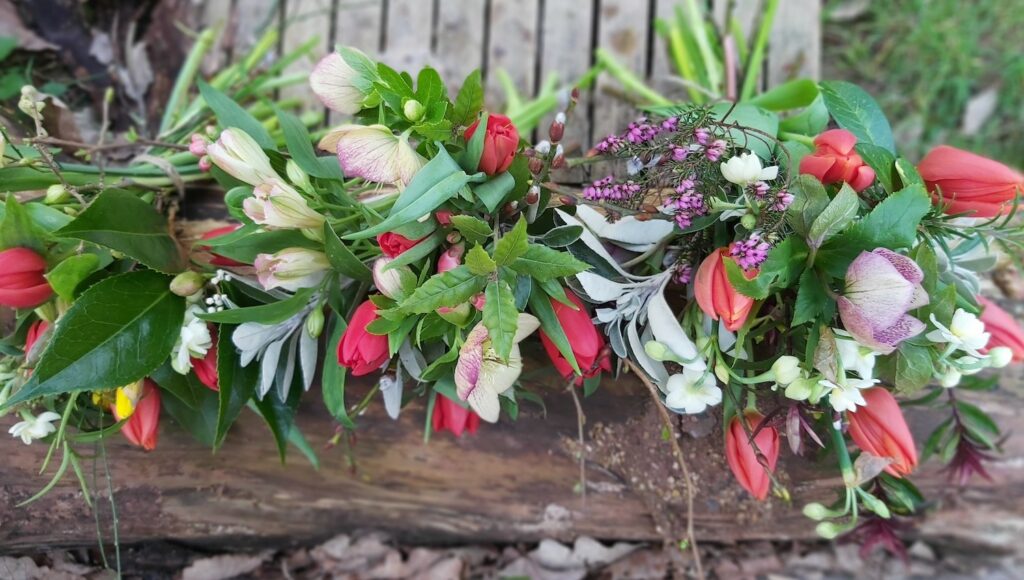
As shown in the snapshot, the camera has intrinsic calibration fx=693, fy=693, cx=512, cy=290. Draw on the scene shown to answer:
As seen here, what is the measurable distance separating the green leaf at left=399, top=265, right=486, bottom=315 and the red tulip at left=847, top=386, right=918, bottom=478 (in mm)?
455

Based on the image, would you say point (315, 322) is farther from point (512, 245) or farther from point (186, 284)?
point (512, 245)

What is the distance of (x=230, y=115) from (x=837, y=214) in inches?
26.5

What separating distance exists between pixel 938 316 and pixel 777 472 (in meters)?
0.33

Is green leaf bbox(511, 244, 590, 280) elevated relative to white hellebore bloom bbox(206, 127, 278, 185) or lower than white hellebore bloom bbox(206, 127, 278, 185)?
lower

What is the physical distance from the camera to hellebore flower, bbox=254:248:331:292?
0.71m

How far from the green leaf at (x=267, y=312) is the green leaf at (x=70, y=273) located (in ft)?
0.52

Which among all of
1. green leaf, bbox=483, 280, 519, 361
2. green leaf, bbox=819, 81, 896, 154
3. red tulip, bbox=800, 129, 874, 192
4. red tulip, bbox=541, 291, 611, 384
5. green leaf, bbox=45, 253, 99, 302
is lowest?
red tulip, bbox=541, 291, 611, 384

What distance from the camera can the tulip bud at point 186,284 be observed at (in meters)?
0.76

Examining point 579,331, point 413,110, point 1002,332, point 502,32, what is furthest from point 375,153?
point 502,32

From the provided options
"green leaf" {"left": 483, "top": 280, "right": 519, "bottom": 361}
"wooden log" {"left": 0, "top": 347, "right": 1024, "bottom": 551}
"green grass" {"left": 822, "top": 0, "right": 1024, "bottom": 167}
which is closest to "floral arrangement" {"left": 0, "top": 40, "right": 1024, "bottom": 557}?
"green leaf" {"left": 483, "top": 280, "right": 519, "bottom": 361}

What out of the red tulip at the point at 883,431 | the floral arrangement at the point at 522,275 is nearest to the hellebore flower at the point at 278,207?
the floral arrangement at the point at 522,275

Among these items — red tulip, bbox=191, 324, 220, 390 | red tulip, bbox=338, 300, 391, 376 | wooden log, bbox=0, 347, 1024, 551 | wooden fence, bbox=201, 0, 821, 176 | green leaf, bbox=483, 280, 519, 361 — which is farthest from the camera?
wooden fence, bbox=201, 0, 821, 176

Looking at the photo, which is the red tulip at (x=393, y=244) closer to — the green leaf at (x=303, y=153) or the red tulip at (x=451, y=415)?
the green leaf at (x=303, y=153)

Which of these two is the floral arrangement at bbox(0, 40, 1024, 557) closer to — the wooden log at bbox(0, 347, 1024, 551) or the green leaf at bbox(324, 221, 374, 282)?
the green leaf at bbox(324, 221, 374, 282)
